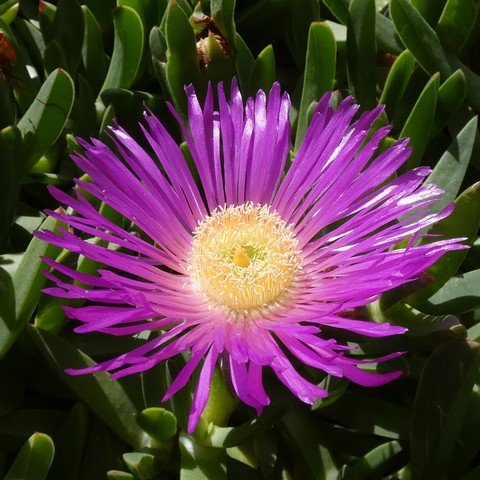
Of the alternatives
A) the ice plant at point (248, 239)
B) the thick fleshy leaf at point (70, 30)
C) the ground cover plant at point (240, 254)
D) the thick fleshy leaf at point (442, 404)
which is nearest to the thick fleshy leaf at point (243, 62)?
the ground cover plant at point (240, 254)

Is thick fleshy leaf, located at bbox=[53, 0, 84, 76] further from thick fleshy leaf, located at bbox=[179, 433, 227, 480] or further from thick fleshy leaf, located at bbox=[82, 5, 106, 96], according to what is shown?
thick fleshy leaf, located at bbox=[179, 433, 227, 480]

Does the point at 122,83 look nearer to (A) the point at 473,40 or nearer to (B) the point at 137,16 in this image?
(B) the point at 137,16

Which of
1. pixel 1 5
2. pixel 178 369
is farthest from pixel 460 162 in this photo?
pixel 1 5

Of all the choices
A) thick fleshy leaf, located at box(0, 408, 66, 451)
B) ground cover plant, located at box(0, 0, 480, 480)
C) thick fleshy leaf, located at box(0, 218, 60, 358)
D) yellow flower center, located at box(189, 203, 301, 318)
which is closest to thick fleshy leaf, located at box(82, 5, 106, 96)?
ground cover plant, located at box(0, 0, 480, 480)

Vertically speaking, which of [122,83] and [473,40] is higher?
[473,40]

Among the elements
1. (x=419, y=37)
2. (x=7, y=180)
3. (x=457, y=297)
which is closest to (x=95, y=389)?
(x=7, y=180)

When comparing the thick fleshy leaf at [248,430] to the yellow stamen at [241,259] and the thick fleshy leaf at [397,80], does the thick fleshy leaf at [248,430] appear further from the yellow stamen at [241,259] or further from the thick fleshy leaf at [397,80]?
the thick fleshy leaf at [397,80]
